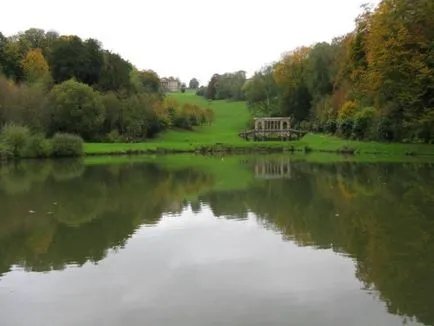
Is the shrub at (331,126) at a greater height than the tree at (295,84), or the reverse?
the tree at (295,84)

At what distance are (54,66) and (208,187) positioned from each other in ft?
197

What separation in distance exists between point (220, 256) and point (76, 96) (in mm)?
57611

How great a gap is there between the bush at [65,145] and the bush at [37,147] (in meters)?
0.88

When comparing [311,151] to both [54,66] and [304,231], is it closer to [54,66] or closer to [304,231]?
[54,66]

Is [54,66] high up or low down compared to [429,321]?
up

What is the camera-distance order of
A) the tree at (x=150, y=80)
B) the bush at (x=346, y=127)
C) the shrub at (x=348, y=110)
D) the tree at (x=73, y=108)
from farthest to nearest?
1. the tree at (x=150, y=80)
2. the tree at (x=73, y=108)
3. the shrub at (x=348, y=110)
4. the bush at (x=346, y=127)

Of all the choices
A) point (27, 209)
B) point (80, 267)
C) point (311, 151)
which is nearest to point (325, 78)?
point (311, 151)

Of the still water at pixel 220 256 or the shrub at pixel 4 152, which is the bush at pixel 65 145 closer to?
the shrub at pixel 4 152

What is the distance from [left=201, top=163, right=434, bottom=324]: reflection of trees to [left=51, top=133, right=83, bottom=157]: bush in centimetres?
3420

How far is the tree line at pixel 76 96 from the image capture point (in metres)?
66.4

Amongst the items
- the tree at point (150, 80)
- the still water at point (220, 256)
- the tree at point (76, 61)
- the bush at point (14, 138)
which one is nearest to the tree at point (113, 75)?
the tree at point (76, 61)

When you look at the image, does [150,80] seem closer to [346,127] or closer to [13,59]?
[13,59]

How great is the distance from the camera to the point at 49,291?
36.2 feet

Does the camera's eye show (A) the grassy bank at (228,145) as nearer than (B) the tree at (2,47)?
Yes
